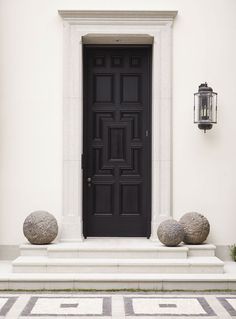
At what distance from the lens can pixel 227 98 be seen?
927 centimetres

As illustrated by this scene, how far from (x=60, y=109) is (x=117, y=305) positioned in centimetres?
326

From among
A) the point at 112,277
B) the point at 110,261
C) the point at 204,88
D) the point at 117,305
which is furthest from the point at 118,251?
the point at 204,88

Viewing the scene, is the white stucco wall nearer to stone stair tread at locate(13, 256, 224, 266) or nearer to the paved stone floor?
stone stair tread at locate(13, 256, 224, 266)

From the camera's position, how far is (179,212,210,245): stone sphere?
879cm

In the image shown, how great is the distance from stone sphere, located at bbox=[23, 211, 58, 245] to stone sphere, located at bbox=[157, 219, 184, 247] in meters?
1.44

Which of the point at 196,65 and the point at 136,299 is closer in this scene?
the point at 136,299

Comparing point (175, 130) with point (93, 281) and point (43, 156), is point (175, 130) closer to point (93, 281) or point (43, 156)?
point (43, 156)

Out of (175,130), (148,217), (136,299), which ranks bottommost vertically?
(136,299)

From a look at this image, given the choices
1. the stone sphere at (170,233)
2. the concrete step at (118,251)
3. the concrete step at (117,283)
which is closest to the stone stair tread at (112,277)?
the concrete step at (117,283)

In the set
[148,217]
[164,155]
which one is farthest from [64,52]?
[148,217]

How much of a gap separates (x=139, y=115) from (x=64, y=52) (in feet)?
4.67

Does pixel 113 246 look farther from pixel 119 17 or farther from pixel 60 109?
pixel 119 17

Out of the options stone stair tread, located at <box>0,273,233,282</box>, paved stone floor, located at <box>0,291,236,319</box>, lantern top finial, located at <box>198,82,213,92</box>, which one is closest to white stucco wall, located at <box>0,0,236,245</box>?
lantern top finial, located at <box>198,82,213,92</box>

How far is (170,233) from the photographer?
8477 millimetres
